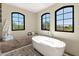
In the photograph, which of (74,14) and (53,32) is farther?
(53,32)

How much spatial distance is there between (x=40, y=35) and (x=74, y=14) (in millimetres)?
491

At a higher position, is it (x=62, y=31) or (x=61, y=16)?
(x=61, y=16)

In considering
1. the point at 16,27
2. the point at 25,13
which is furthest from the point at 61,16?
the point at 16,27

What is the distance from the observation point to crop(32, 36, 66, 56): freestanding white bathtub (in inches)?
48.8

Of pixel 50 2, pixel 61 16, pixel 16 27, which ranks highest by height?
pixel 50 2

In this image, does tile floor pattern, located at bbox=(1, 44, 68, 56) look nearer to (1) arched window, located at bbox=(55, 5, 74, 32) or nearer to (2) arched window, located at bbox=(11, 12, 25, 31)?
(2) arched window, located at bbox=(11, 12, 25, 31)

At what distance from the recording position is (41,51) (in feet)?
4.26

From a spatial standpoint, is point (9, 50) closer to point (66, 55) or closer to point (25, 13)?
point (25, 13)

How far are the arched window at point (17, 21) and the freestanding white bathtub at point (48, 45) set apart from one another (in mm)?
219

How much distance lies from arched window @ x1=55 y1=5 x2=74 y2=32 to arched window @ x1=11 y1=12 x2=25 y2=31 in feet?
1.42

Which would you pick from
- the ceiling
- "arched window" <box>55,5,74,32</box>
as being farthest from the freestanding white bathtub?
the ceiling

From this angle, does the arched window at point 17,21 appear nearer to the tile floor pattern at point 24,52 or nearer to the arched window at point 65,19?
the tile floor pattern at point 24,52

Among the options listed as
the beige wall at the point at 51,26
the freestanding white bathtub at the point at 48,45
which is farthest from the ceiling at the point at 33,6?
the freestanding white bathtub at the point at 48,45

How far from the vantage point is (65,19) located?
4.33 ft
